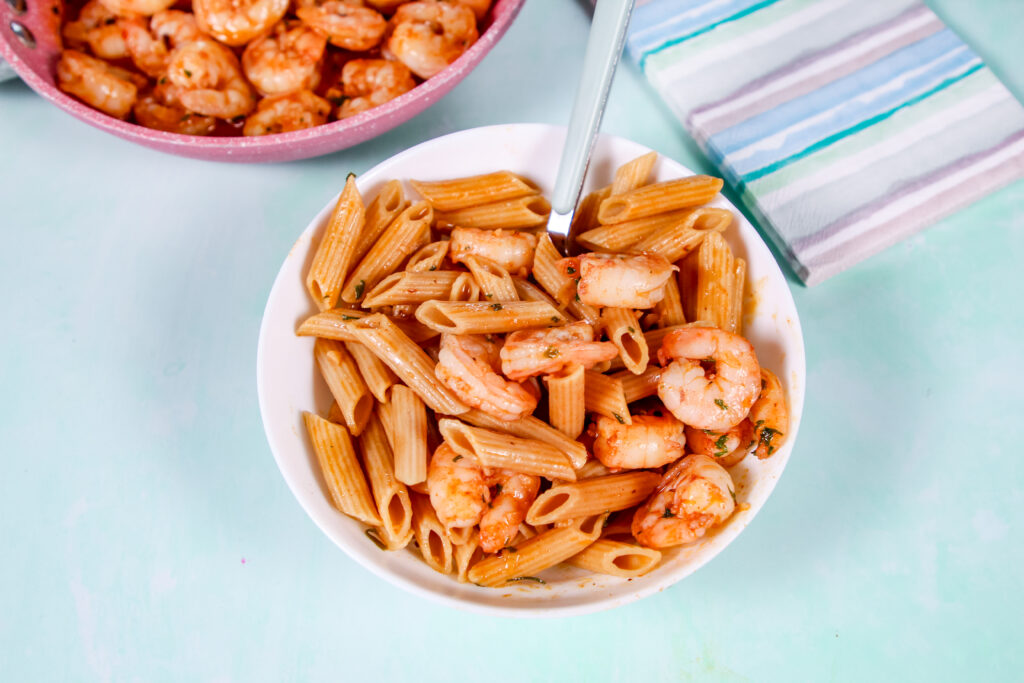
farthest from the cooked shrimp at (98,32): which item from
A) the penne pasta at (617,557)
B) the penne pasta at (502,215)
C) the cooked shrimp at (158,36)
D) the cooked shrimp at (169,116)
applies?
the penne pasta at (617,557)

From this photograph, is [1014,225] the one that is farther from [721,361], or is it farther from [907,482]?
[721,361]

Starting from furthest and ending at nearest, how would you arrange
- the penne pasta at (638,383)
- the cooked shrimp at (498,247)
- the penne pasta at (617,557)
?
the cooked shrimp at (498,247), the penne pasta at (638,383), the penne pasta at (617,557)

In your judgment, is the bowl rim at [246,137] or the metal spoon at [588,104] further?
the bowl rim at [246,137]

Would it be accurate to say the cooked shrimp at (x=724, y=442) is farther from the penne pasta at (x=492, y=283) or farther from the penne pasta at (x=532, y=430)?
the penne pasta at (x=492, y=283)

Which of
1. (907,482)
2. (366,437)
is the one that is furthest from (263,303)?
(907,482)

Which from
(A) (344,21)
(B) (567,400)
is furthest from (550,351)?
(A) (344,21)

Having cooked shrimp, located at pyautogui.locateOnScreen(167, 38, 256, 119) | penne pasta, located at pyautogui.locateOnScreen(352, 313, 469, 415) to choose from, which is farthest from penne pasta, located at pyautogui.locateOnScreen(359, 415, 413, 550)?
cooked shrimp, located at pyautogui.locateOnScreen(167, 38, 256, 119)

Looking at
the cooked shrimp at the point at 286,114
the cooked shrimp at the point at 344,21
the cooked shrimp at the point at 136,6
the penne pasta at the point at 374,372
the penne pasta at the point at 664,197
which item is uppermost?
the cooked shrimp at the point at 136,6
